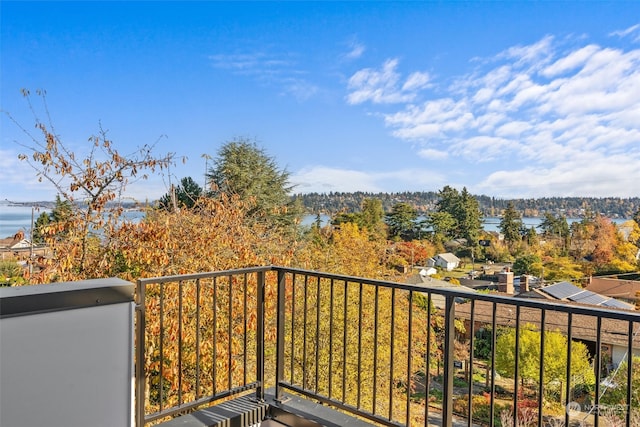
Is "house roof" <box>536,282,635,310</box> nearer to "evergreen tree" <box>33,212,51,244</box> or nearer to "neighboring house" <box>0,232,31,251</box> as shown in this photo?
"evergreen tree" <box>33,212,51,244</box>

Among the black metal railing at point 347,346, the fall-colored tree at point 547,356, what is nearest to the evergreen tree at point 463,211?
the fall-colored tree at point 547,356

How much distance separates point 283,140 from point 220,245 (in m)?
9.87

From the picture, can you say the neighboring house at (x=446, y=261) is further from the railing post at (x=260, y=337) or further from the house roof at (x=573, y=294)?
the railing post at (x=260, y=337)

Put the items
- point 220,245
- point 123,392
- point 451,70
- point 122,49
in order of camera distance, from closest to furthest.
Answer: point 123,392, point 220,245, point 122,49, point 451,70

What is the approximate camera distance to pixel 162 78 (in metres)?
9.98

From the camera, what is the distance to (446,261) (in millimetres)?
21047

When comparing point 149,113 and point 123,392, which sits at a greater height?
point 149,113

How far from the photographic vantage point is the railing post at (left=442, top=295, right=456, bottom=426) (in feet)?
6.26

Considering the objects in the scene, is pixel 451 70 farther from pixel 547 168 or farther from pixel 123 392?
pixel 123 392

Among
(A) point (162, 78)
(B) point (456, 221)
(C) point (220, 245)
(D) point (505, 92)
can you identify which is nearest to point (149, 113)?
(A) point (162, 78)

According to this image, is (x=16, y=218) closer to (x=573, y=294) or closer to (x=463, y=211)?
(x=573, y=294)

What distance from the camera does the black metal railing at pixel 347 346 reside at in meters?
1.77

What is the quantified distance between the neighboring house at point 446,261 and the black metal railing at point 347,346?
7115 millimetres

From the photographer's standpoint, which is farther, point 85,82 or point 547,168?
point 547,168
